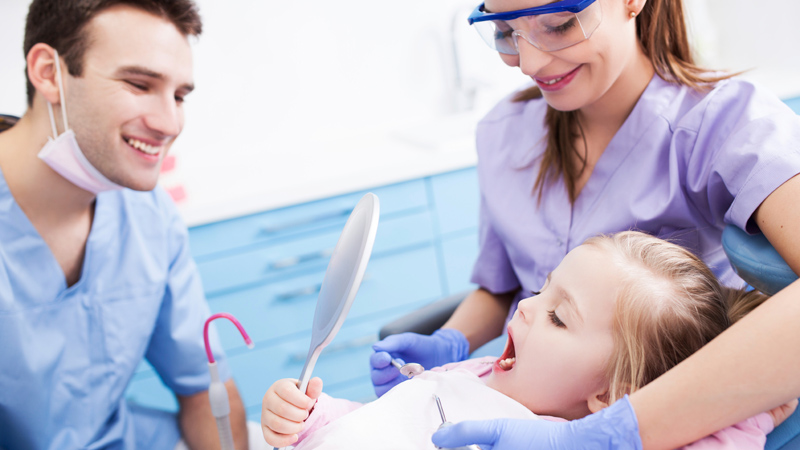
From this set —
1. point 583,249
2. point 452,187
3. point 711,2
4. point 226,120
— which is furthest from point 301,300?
point 711,2

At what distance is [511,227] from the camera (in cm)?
129

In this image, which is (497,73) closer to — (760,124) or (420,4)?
(420,4)

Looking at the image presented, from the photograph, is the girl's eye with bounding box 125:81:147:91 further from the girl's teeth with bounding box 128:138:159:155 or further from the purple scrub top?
the purple scrub top

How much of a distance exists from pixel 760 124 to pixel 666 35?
269 millimetres

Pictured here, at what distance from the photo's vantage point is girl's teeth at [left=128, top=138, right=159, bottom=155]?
140cm

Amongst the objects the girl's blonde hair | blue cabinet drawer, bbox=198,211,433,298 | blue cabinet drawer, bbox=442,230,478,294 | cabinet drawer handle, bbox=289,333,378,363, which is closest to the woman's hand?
the girl's blonde hair

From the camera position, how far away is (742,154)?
94cm

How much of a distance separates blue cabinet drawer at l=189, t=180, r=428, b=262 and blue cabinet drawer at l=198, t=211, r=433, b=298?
0.03 meters

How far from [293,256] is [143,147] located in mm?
843

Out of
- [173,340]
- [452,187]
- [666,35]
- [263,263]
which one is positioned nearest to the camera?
[666,35]

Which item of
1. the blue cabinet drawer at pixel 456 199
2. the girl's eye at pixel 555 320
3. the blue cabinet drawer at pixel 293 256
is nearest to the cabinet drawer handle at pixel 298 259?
the blue cabinet drawer at pixel 293 256

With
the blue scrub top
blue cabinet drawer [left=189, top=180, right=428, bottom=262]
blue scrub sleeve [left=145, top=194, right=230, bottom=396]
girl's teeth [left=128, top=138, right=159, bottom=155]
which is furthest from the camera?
blue cabinet drawer [left=189, top=180, right=428, bottom=262]

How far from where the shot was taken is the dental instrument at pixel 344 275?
2.32 feet

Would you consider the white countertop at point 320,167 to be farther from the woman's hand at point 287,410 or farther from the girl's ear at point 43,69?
the woman's hand at point 287,410
